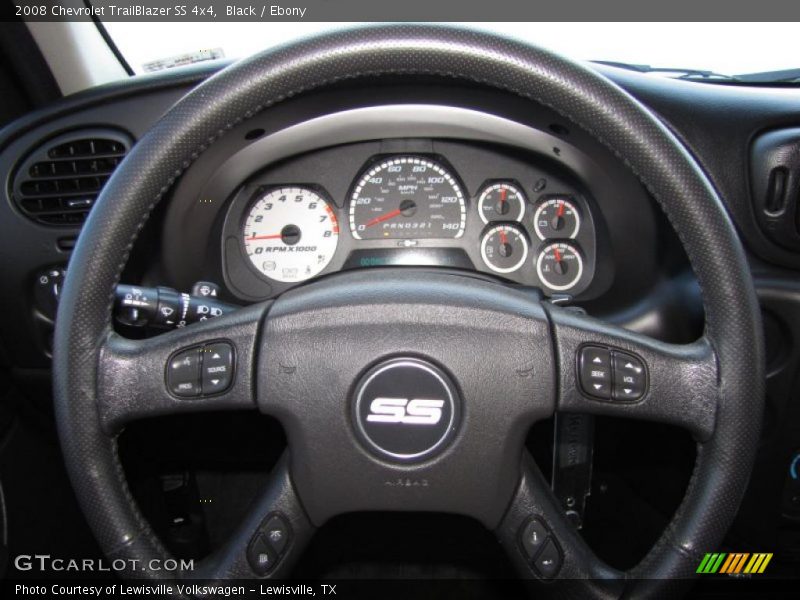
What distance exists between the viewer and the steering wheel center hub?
98 centimetres

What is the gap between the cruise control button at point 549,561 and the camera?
1.00 metres

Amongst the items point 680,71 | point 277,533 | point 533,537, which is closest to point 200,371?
point 277,533

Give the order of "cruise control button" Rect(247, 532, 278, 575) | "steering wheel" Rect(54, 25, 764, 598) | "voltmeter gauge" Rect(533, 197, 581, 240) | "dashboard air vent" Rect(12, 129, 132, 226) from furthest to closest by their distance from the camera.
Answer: "voltmeter gauge" Rect(533, 197, 581, 240)
"dashboard air vent" Rect(12, 129, 132, 226)
"cruise control button" Rect(247, 532, 278, 575)
"steering wheel" Rect(54, 25, 764, 598)

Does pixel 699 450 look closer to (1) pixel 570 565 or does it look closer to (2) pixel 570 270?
(1) pixel 570 565

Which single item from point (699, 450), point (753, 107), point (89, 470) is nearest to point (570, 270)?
point (753, 107)

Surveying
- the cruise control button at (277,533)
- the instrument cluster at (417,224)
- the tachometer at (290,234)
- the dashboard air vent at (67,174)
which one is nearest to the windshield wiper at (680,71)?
the instrument cluster at (417,224)

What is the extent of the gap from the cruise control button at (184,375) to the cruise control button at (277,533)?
21 centimetres

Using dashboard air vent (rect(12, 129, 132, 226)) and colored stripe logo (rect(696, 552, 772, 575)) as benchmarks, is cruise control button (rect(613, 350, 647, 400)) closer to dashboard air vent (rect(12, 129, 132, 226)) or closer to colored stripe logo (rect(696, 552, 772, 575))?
colored stripe logo (rect(696, 552, 772, 575))

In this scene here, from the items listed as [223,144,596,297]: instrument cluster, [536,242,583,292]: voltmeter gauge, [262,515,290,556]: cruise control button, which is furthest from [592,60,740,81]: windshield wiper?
[262,515,290,556]: cruise control button

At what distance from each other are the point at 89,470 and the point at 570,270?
3.88 ft

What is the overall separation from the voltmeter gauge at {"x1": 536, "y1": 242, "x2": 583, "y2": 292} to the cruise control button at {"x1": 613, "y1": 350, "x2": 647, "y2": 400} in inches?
30.6

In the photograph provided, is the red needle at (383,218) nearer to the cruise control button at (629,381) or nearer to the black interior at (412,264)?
the black interior at (412,264)

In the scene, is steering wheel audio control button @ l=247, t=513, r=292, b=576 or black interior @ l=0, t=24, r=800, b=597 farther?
black interior @ l=0, t=24, r=800, b=597

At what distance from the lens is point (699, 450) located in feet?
3.15
